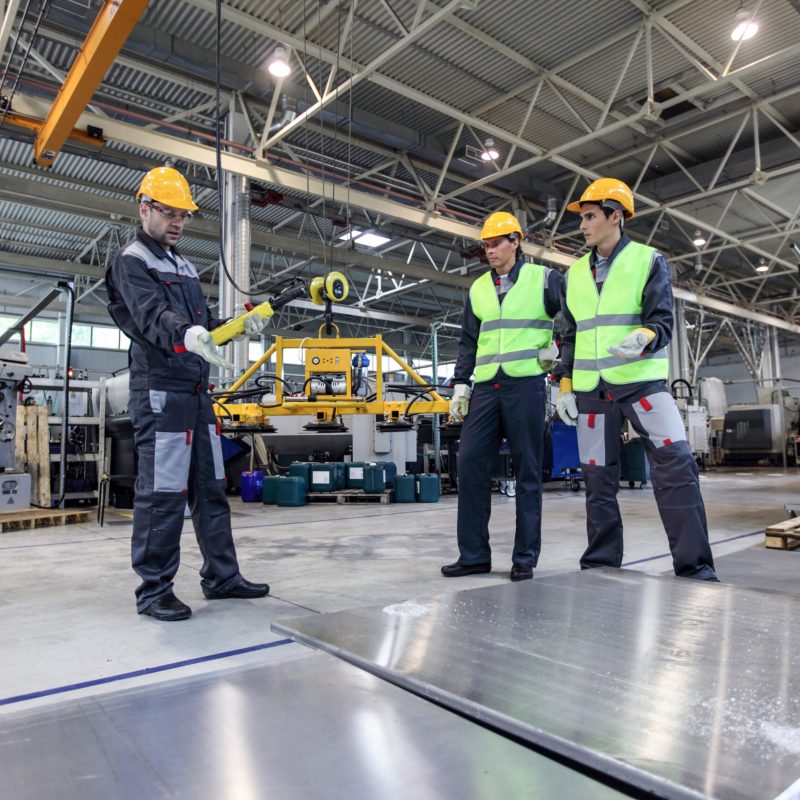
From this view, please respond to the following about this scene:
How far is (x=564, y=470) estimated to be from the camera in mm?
8820

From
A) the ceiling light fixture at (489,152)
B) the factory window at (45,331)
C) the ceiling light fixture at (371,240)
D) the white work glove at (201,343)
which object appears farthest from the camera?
the factory window at (45,331)

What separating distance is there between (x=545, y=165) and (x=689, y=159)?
253 centimetres

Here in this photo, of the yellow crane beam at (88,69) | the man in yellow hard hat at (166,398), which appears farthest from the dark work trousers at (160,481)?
the yellow crane beam at (88,69)

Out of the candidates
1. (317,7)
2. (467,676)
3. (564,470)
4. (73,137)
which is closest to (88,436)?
(73,137)

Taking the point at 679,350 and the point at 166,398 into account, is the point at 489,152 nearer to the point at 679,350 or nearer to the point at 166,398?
the point at 679,350

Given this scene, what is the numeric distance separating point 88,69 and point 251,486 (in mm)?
4777

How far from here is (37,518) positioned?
5293 millimetres

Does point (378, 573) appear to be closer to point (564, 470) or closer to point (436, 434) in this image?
point (436, 434)

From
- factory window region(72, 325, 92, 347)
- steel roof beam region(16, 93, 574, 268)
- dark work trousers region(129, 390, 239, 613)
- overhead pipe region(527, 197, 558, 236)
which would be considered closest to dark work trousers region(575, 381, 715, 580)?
dark work trousers region(129, 390, 239, 613)

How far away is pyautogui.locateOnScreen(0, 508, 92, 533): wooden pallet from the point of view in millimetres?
5160

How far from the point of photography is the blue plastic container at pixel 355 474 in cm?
777

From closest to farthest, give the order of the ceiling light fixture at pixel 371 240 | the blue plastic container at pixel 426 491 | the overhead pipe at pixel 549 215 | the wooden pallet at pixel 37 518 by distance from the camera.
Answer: the wooden pallet at pixel 37 518 < the blue plastic container at pixel 426 491 < the overhead pipe at pixel 549 215 < the ceiling light fixture at pixel 371 240

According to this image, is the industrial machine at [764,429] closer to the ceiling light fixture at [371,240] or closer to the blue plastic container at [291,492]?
the ceiling light fixture at [371,240]

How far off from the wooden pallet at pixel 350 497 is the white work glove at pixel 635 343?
5196 millimetres
